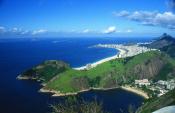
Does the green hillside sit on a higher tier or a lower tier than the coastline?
higher

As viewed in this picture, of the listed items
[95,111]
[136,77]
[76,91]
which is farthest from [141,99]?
[95,111]

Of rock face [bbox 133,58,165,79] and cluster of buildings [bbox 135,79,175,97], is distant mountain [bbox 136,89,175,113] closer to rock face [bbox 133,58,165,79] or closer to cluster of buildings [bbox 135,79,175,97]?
cluster of buildings [bbox 135,79,175,97]

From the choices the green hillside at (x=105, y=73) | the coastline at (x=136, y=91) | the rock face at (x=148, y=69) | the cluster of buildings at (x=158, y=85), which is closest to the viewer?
the coastline at (x=136, y=91)

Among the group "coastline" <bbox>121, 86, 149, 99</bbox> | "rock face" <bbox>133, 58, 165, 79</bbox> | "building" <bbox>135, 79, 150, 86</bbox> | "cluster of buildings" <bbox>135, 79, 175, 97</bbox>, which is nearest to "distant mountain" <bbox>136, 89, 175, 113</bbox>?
"coastline" <bbox>121, 86, 149, 99</bbox>

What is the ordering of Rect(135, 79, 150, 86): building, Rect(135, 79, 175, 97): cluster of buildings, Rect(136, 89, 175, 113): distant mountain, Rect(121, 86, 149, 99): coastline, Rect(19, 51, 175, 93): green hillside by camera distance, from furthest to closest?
1. Rect(135, 79, 150, 86): building
2. Rect(19, 51, 175, 93): green hillside
3. Rect(135, 79, 175, 97): cluster of buildings
4. Rect(121, 86, 149, 99): coastline
5. Rect(136, 89, 175, 113): distant mountain

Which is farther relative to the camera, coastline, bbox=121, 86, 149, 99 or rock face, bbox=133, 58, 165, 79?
rock face, bbox=133, 58, 165, 79

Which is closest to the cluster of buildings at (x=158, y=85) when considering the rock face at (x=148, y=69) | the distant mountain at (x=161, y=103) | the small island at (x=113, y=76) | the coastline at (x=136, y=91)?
the small island at (x=113, y=76)

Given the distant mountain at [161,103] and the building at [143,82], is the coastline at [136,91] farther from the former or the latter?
the distant mountain at [161,103]

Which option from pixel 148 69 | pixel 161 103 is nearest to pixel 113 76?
pixel 148 69

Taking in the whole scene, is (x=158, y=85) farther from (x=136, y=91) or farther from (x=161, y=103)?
(x=161, y=103)

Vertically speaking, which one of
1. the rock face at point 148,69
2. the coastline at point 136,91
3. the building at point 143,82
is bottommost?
the coastline at point 136,91
